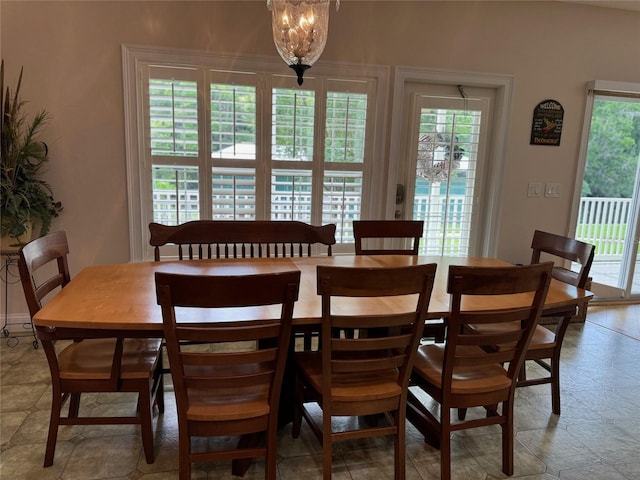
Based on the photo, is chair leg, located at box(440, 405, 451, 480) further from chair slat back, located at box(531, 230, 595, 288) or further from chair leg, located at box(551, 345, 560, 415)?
chair slat back, located at box(531, 230, 595, 288)

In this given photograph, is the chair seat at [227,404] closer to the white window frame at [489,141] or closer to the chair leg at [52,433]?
the chair leg at [52,433]

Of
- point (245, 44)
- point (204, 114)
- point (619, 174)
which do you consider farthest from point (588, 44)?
point (204, 114)

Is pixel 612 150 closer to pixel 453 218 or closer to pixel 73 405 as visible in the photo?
pixel 453 218

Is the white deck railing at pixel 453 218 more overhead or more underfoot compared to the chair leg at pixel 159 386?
more overhead

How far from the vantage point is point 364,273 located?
1455mm

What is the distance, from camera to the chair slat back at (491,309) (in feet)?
5.14

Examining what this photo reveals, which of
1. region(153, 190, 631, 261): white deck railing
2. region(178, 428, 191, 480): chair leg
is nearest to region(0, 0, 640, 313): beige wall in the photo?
region(153, 190, 631, 261): white deck railing

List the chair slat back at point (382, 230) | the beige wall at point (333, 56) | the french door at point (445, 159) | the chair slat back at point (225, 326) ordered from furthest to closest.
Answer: the french door at point (445, 159) < the beige wall at point (333, 56) < the chair slat back at point (382, 230) < the chair slat back at point (225, 326)

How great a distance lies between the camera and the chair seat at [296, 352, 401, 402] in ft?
5.42

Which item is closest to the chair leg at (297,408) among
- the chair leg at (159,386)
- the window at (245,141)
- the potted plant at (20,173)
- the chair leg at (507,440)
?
the chair leg at (159,386)

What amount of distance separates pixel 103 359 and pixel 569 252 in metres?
2.42

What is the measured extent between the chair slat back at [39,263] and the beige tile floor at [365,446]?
0.73 meters

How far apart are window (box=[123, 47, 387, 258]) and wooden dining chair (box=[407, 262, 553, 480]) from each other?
1851mm

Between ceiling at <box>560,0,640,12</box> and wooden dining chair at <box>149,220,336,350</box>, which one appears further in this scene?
ceiling at <box>560,0,640,12</box>
